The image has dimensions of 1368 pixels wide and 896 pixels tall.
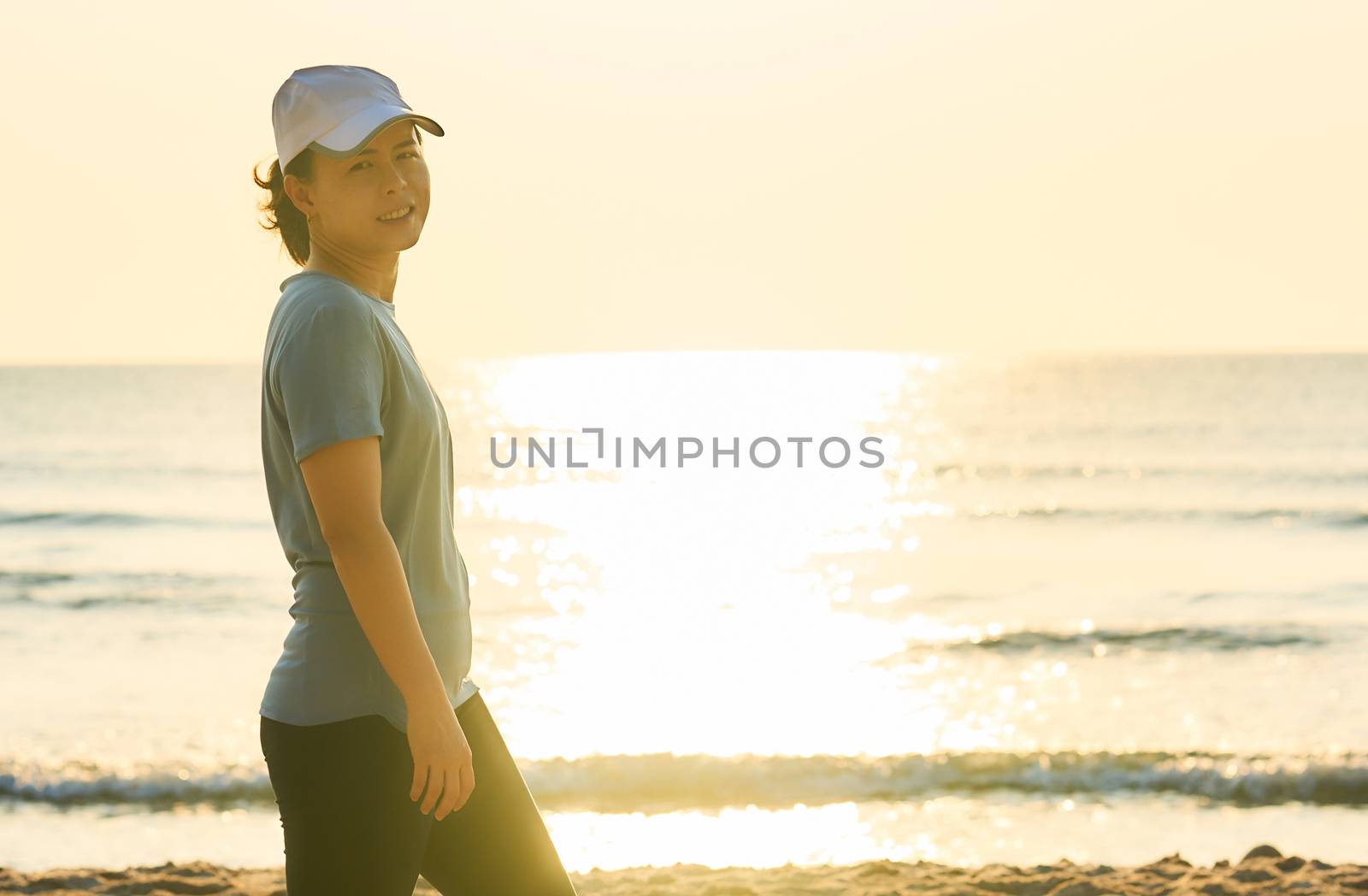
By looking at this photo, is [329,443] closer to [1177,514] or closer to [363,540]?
[363,540]

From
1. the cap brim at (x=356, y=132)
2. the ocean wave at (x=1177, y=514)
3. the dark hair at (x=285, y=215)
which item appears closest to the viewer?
the cap brim at (x=356, y=132)

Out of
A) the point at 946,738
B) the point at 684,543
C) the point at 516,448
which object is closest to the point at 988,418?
the point at 516,448

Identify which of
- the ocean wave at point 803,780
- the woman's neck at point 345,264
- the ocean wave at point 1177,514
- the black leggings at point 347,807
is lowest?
the ocean wave at point 803,780

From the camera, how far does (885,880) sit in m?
5.64

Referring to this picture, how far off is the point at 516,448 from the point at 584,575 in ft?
94.6

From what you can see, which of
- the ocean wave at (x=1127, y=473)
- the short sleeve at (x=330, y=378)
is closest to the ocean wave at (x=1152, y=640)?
the short sleeve at (x=330, y=378)

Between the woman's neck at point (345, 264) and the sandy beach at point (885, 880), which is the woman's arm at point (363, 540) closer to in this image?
the woman's neck at point (345, 264)

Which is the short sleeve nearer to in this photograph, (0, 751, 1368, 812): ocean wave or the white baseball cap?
the white baseball cap

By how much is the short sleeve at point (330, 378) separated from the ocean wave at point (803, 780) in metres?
6.70

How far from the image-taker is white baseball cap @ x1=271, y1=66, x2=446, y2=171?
1.75m

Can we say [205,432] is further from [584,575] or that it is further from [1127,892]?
[1127,892]

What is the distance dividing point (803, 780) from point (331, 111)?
738cm

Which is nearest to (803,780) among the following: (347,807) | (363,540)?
(347,807)

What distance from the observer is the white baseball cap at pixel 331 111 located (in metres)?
1.75
